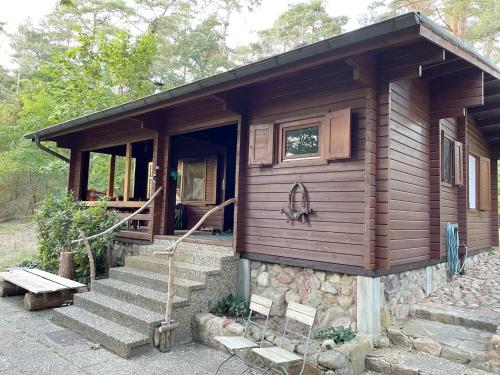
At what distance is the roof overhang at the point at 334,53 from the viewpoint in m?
2.82

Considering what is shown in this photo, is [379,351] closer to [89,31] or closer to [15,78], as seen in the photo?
[89,31]

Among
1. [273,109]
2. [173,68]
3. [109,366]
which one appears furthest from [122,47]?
[109,366]

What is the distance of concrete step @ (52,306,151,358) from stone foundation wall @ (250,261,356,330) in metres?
1.60

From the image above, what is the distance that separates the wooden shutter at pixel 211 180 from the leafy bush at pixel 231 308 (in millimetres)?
3689

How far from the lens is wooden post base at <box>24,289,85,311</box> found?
16.2 ft

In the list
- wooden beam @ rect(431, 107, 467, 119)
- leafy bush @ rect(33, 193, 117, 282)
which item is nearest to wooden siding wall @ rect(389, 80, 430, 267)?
wooden beam @ rect(431, 107, 467, 119)

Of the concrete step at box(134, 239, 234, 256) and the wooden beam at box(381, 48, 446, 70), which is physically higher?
the wooden beam at box(381, 48, 446, 70)

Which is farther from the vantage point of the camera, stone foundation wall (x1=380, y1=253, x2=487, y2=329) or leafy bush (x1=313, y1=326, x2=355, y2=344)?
stone foundation wall (x1=380, y1=253, x2=487, y2=329)

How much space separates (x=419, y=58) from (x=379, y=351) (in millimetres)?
2875

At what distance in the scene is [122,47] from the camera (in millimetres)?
12547

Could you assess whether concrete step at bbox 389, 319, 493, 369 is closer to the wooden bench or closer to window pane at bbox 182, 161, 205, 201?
the wooden bench

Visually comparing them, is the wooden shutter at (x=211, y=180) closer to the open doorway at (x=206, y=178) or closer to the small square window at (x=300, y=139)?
the open doorway at (x=206, y=178)

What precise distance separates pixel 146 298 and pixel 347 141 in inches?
114

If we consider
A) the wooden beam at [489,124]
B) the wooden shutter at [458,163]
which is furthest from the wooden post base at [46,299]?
the wooden beam at [489,124]
